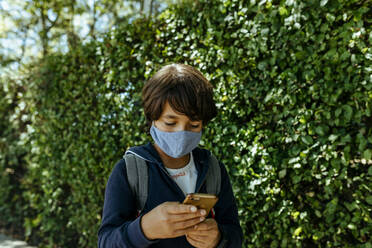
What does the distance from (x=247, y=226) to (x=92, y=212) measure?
6.82 feet

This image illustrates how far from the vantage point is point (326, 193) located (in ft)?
7.61

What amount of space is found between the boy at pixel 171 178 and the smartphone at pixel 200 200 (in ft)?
0.10

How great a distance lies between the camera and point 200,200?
1.18 meters

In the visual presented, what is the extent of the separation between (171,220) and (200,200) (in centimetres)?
13

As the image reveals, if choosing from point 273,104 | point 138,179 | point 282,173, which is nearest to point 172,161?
point 138,179

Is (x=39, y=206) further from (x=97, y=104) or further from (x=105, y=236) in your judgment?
(x=105, y=236)

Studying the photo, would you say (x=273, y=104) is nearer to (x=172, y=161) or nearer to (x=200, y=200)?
(x=172, y=161)

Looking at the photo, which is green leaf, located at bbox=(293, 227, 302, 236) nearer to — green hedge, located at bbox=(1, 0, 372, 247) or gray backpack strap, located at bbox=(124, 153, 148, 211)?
green hedge, located at bbox=(1, 0, 372, 247)

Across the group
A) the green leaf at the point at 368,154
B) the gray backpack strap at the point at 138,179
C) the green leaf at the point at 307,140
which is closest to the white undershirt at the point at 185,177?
the gray backpack strap at the point at 138,179

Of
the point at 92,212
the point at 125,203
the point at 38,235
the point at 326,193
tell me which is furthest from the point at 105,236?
the point at 38,235

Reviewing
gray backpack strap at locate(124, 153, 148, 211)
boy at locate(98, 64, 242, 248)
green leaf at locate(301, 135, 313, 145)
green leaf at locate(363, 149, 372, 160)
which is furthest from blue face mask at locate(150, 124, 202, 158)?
green leaf at locate(363, 149, 372, 160)

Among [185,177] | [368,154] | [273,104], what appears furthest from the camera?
[273,104]

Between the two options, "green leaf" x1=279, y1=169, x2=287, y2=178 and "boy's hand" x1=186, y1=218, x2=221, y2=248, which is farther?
"green leaf" x1=279, y1=169, x2=287, y2=178

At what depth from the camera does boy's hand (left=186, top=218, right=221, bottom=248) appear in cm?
127
